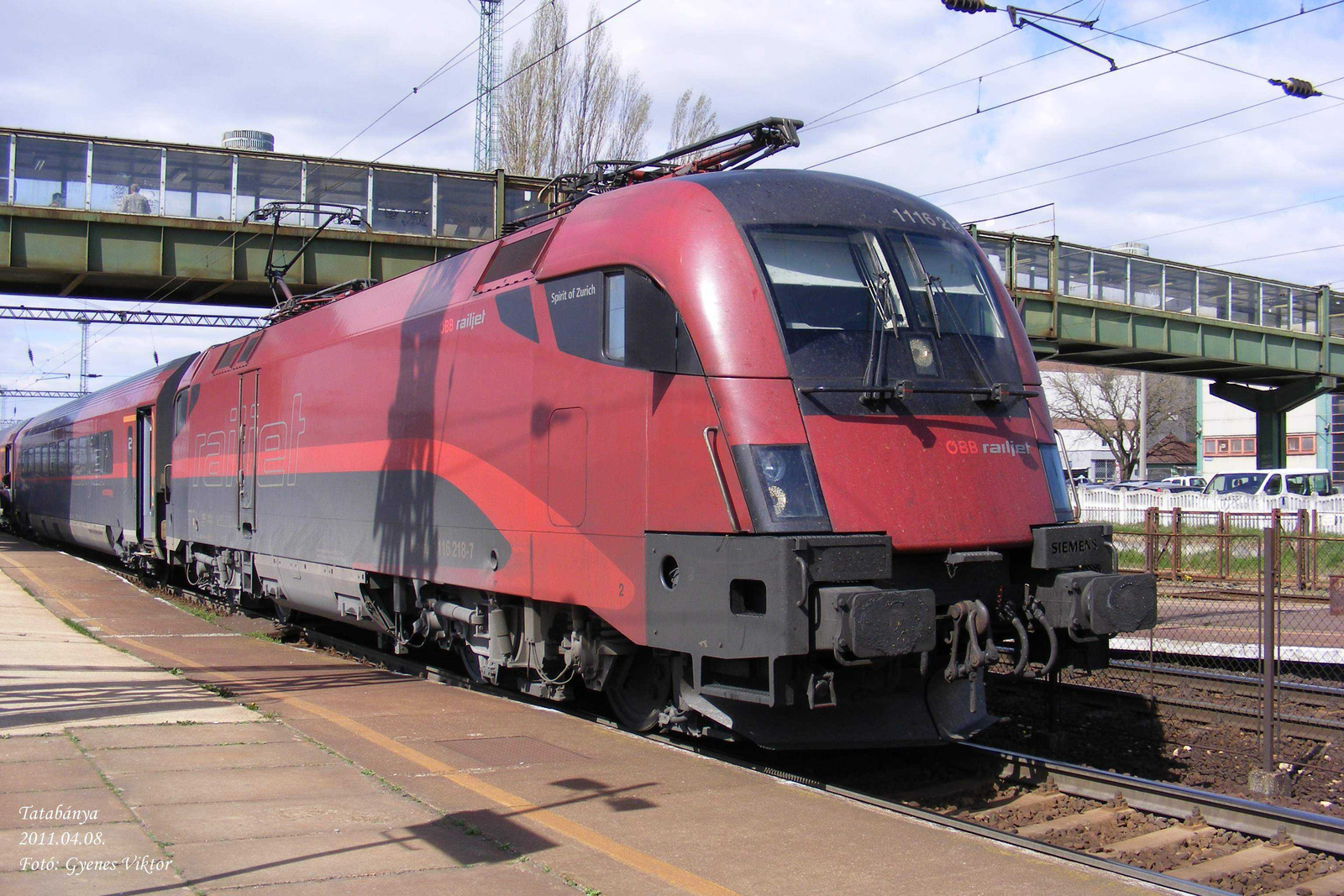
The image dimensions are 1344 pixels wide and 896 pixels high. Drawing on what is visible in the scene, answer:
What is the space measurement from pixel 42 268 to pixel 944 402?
20.5 m

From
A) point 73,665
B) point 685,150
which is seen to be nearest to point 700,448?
point 685,150

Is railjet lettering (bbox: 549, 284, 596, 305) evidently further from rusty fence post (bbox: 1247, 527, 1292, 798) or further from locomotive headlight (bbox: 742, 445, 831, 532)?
rusty fence post (bbox: 1247, 527, 1292, 798)

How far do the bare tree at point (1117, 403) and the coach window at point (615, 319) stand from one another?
56820mm

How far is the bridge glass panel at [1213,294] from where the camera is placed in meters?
32.0

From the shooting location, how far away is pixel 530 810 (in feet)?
19.0

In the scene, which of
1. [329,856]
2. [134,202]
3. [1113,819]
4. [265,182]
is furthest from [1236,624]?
[134,202]

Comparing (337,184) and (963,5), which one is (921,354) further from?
(337,184)

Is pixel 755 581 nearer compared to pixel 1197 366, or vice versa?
pixel 755 581

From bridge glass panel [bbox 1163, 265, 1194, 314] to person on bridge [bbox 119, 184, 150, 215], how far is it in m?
25.1

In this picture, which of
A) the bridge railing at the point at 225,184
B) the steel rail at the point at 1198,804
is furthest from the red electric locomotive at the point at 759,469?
the bridge railing at the point at 225,184

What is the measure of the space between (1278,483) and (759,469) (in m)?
30.3

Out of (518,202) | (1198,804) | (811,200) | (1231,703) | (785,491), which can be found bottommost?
(1231,703)

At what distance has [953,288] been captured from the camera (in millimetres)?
7324

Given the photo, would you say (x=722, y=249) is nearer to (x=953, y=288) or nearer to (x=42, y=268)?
(x=953, y=288)
